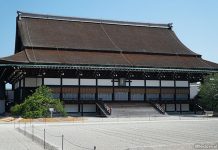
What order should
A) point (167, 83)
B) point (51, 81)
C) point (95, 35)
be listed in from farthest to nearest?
point (95, 35), point (167, 83), point (51, 81)

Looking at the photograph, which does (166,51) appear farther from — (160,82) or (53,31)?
(53,31)

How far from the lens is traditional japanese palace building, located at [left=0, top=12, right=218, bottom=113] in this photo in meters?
35.2

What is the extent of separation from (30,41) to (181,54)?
18.0 m

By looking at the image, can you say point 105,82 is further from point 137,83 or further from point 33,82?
point 33,82

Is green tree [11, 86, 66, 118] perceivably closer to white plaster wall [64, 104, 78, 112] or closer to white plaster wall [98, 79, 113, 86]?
white plaster wall [64, 104, 78, 112]

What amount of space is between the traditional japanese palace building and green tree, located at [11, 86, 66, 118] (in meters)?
3.37

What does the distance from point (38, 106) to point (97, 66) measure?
25.8 ft

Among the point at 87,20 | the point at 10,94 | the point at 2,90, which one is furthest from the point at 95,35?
the point at 10,94

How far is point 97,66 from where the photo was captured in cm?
3556

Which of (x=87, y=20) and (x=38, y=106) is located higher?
(x=87, y=20)

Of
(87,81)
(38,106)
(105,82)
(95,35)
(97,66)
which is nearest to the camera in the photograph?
(38,106)

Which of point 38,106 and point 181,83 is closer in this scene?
point 38,106

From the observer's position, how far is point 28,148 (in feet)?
44.4

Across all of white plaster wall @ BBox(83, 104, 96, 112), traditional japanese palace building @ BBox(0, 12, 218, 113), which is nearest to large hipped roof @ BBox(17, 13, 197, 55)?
traditional japanese palace building @ BBox(0, 12, 218, 113)
